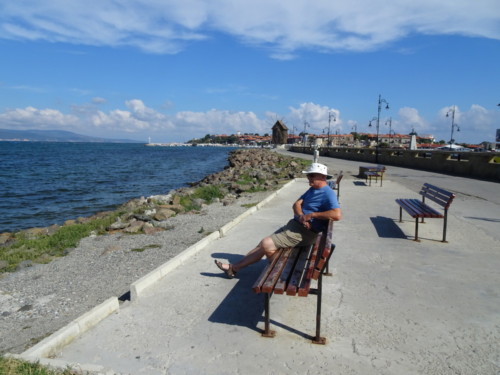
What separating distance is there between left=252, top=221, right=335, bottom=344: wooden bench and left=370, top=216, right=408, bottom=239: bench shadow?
11.0ft

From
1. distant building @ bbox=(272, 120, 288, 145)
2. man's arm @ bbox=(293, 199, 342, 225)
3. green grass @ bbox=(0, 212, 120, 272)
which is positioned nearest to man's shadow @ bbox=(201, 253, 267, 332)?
man's arm @ bbox=(293, 199, 342, 225)

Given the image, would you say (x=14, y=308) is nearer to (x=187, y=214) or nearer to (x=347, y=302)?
(x=347, y=302)

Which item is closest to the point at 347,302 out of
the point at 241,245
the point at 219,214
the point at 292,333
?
the point at 292,333

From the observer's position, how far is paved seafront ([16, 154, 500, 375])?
3.19m

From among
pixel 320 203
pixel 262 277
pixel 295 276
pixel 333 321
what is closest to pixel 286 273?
pixel 295 276

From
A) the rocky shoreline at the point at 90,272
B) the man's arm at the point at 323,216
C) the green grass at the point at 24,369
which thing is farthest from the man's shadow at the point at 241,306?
the green grass at the point at 24,369

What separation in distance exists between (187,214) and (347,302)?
22.0ft

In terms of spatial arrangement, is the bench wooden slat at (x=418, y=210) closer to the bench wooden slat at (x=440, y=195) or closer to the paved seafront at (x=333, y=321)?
the bench wooden slat at (x=440, y=195)

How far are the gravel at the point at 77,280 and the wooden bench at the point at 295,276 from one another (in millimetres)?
2157

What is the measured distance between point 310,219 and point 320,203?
0.23 m

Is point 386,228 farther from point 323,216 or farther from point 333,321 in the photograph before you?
point 333,321

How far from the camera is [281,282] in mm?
3578

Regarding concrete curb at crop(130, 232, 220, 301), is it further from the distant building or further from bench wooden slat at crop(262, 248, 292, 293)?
the distant building

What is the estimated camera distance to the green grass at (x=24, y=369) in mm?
2922
